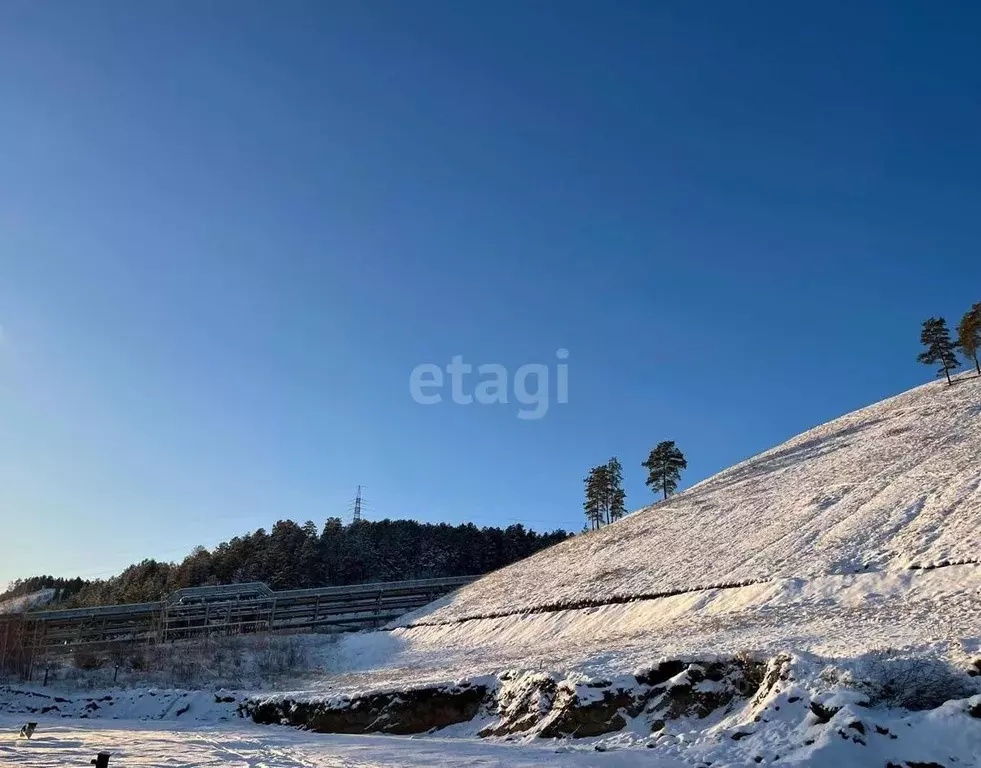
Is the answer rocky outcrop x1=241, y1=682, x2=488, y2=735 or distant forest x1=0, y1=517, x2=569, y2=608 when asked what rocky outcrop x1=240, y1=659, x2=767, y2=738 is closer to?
rocky outcrop x1=241, y1=682, x2=488, y2=735

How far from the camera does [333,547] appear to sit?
94.8 meters

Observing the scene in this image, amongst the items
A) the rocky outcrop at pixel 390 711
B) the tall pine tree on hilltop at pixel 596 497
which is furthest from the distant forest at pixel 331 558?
the rocky outcrop at pixel 390 711

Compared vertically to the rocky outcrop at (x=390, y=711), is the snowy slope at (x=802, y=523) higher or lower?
higher

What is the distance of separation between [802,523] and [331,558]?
226 ft

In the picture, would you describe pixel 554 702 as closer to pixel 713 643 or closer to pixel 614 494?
pixel 713 643

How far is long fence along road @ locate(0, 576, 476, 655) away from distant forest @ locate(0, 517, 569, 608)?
2818cm

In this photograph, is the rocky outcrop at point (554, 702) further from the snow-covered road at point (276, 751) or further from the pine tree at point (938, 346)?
the pine tree at point (938, 346)

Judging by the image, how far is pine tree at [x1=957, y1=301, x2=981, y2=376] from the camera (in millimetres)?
68938

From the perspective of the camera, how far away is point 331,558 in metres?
92.6

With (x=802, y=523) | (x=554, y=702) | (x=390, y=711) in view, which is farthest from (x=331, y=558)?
(x=554, y=702)

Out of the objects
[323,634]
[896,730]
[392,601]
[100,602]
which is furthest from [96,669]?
[100,602]

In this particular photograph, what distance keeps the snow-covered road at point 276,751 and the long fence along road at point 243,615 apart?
35403mm

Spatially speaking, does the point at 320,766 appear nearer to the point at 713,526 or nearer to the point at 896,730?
the point at 896,730

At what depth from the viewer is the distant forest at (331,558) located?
89.4 meters
